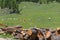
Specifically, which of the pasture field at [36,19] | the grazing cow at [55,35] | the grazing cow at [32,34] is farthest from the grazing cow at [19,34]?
the pasture field at [36,19]

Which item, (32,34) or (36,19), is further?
(36,19)

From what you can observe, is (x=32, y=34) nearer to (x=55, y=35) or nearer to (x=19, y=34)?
(x=55, y=35)

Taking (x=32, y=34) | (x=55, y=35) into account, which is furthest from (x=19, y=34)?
(x=55, y=35)

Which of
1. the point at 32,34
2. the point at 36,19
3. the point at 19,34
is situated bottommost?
the point at 36,19

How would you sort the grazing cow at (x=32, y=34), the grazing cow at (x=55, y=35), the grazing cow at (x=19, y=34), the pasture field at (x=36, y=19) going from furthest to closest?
the pasture field at (x=36, y=19), the grazing cow at (x=19, y=34), the grazing cow at (x=32, y=34), the grazing cow at (x=55, y=35)

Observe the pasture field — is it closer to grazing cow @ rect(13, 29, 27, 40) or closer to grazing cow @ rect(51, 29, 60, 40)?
grazing cow @ rect(13, 29, 27, 40)

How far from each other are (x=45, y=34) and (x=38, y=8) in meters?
24.7

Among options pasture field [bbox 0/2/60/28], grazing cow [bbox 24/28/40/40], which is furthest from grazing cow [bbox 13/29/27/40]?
pasture field [bbox 0/2/60/28]

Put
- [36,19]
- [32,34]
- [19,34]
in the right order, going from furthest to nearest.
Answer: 1. [36,19]
2. [19,34]
3. [32,34]

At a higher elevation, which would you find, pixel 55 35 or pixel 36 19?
pixel 55 35

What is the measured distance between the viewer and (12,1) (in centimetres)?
2922

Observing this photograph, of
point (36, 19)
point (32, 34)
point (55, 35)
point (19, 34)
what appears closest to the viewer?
point (55, 35)

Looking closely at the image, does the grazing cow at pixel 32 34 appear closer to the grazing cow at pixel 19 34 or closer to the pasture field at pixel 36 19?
the grazing cow at pixel 19 34

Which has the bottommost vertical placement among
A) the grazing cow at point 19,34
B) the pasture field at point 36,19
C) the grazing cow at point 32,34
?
the pasture field at point 36,19
